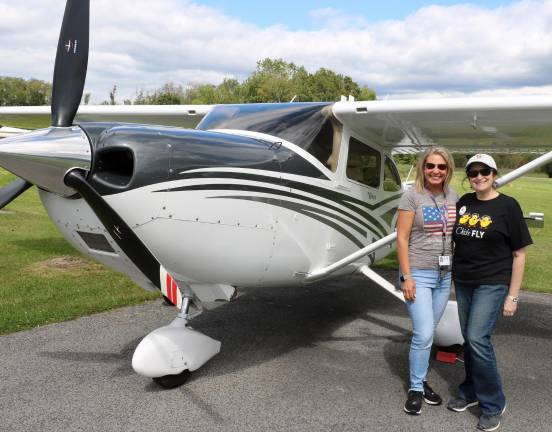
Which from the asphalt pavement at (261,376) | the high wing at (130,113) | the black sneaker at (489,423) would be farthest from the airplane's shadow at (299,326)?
the high wing at (130,113)

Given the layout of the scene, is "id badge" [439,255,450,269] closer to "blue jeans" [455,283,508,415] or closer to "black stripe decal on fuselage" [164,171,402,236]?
"blue jeans" [455,283,508,415]

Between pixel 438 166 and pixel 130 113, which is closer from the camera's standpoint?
pixel 438 166

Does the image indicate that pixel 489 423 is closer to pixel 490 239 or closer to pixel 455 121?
pixel 490 239

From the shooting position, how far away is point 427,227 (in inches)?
130

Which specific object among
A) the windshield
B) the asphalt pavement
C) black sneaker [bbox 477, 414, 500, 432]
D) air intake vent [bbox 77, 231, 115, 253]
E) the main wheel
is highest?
the windshield

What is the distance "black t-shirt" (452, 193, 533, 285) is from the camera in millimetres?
3049

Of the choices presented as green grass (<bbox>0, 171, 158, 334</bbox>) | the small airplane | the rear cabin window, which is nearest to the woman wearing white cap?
the small airplane

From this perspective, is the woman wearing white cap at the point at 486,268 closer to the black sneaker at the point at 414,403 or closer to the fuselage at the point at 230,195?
the black sneaker at the point at 414,403

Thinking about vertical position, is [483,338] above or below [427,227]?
below

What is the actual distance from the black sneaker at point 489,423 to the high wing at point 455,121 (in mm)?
2486

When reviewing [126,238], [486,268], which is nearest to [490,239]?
[486,268]

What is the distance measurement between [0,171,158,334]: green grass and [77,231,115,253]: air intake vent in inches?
90.4

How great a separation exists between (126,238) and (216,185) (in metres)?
0.65

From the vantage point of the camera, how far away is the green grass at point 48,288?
5359mm
